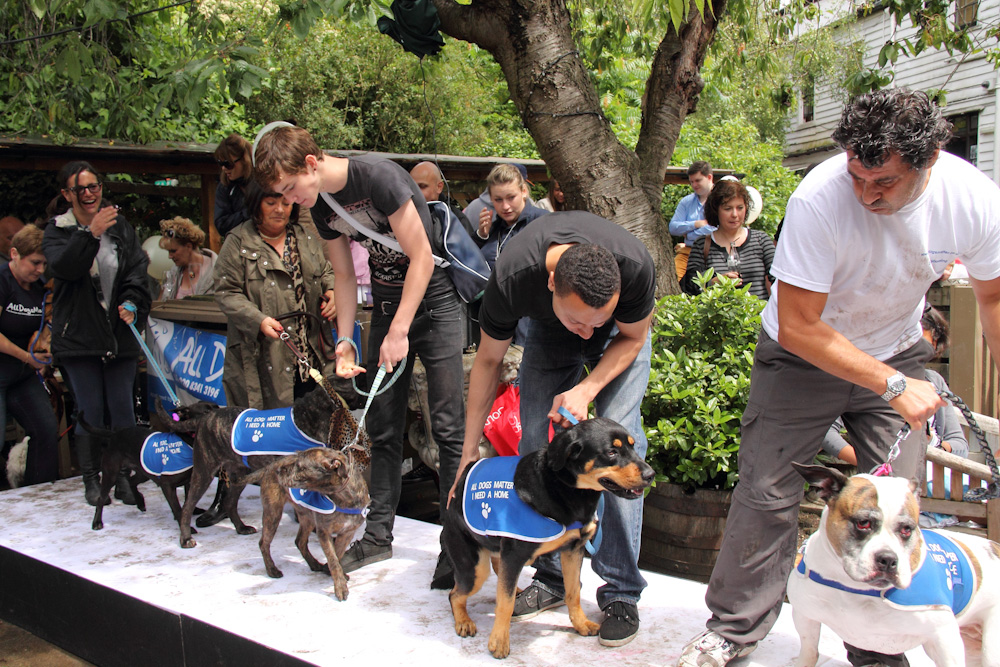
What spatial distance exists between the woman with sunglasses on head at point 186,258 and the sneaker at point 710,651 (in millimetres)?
5024

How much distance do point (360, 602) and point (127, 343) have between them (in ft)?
8.77

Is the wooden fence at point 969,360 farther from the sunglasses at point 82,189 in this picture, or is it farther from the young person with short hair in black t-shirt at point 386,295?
the sunglasses at point 82,189

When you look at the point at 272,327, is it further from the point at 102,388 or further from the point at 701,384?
the point at 701,384

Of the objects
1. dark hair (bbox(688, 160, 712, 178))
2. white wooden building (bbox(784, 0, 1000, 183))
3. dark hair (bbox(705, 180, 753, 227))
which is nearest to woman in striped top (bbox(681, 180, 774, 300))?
dark hair (bbox(705, 180, 753, 227))

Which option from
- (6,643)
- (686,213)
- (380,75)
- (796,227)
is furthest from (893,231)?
(380,75)

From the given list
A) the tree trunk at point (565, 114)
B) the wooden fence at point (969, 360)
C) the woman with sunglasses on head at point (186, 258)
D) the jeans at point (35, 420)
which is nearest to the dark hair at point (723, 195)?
the tree trunk at point (565, 114)

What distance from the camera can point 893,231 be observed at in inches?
84.7

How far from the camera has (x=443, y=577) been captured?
131 inches

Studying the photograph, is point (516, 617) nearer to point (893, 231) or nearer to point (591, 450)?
point (591, 450)

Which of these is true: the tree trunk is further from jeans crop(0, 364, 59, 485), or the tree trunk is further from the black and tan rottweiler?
jeans crop(0, 364, 59, 485)

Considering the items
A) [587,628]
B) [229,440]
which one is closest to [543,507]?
[587,628]

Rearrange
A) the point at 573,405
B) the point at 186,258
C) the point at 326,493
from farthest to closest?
the point at 186,258 < the point at 326,493 < the point at 573,405

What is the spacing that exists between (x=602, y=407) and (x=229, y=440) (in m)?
1.97

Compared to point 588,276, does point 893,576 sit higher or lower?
lower
